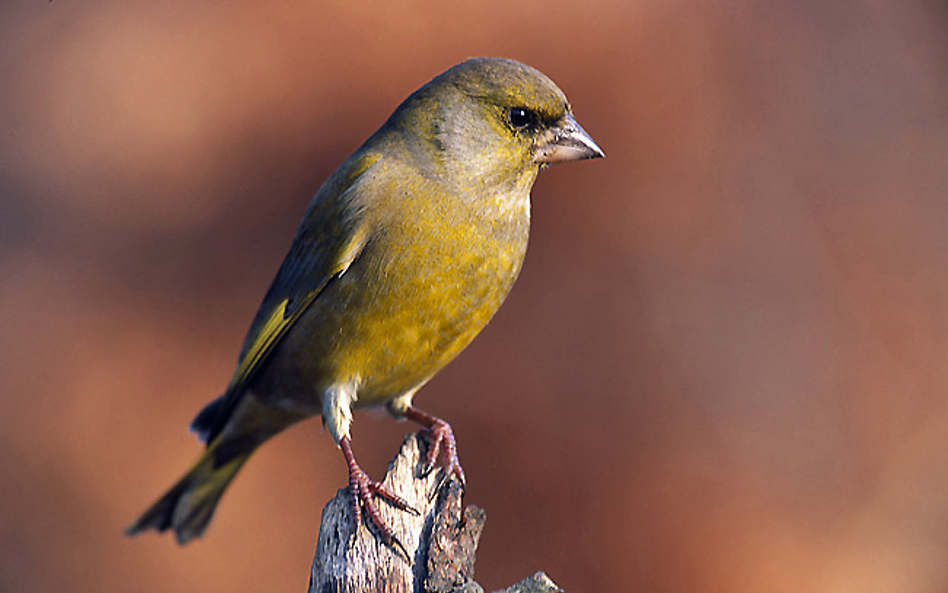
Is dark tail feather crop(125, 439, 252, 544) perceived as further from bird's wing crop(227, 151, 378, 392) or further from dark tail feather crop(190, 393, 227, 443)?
bird's wing crop(227, 151, 378, 392)

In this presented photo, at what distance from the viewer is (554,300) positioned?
18.1 ft

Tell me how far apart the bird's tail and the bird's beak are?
184cm

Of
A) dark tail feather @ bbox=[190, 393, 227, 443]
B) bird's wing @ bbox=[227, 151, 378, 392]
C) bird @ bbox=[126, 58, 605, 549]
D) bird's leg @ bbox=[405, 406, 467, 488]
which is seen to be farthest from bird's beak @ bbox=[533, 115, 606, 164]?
dark tail feather @ bbox=[190, 393, 227, 443]

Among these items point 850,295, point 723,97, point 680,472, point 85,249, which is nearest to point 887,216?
→ point 850,295

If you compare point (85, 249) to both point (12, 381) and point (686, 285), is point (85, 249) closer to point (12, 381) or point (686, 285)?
point (12, 381)

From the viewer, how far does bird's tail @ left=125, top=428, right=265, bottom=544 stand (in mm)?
4211

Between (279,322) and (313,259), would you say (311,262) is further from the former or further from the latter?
(279,322)

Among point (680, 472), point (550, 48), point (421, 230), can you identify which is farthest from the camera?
point (550, 48)

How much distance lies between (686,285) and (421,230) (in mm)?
2671

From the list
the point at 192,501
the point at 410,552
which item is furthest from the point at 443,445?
the point at 192,501

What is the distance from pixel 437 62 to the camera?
5.74 meters

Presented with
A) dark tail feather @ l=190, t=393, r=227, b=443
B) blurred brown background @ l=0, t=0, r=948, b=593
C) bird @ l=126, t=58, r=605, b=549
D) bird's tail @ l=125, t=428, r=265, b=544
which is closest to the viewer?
bird @ l=126, t=58, r=605, b=549

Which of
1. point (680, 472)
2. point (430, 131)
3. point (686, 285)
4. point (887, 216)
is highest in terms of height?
point (430, 131)

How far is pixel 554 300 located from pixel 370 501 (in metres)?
2.63
